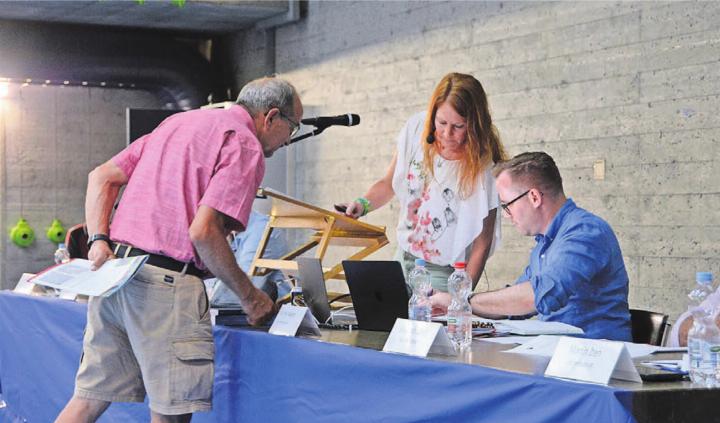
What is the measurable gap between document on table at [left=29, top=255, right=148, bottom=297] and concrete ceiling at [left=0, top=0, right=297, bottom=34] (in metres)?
5.16

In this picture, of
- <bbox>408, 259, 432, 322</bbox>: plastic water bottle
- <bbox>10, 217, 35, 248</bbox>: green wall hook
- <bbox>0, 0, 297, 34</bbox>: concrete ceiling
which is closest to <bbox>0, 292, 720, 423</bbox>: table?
<bbox>408, 259, 432, 322</bbox>: plastic water bottle

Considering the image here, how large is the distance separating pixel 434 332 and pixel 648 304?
3.42 meters

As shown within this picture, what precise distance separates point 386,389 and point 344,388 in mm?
166

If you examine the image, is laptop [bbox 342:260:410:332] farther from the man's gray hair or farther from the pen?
the pen

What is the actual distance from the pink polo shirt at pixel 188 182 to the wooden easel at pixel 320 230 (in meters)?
0.68

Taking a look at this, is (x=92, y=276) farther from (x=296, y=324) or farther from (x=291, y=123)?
(x=291, y=123)

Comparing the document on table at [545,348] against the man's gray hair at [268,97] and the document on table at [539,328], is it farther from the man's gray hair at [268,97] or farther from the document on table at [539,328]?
the man's gray hair at [268,97]

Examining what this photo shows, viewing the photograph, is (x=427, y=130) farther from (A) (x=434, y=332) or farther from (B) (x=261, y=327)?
(A) (x=434, y=332)

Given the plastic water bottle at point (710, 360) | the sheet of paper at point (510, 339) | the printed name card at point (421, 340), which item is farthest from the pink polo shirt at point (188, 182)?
the plastic water bottle at point (710, 360)

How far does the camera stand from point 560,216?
9.12ft

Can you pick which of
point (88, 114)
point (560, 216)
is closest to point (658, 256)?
point (560, 216)

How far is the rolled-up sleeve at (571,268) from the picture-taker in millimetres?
2602

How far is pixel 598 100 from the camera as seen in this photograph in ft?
17.8

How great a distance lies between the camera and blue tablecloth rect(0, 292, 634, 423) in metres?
1.69
